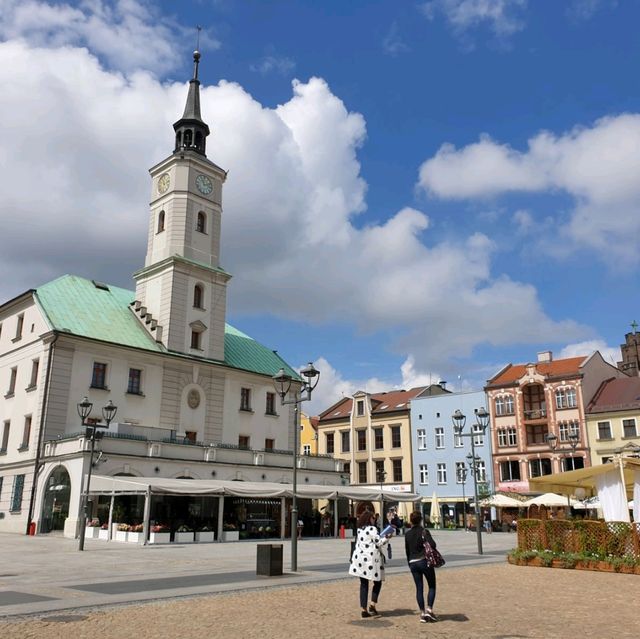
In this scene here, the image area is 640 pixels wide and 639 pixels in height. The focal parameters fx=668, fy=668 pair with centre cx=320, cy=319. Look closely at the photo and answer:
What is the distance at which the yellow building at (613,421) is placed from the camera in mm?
53688

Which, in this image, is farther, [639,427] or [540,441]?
[540,441]

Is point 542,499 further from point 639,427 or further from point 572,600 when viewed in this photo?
point 572,600

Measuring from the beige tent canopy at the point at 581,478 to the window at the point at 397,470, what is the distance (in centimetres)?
4058

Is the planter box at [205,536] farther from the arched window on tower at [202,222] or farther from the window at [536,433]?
the window at [536,433]

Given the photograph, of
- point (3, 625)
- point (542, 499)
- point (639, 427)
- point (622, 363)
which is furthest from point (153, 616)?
point (622, 363)

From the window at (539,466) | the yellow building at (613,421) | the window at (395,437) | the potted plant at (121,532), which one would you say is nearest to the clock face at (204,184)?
the potted plant at (121,532)

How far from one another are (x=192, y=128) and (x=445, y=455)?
36824 millimetres

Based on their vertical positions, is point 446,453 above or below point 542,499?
above

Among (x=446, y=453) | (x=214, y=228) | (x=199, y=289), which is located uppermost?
(x=214, y=228)

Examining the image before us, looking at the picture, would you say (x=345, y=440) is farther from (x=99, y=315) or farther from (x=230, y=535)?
(x=230, y=535)

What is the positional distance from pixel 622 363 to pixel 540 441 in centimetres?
1717

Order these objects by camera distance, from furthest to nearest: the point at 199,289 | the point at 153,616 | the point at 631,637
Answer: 1. the point at 199,289
2. the point at 153,616
3. the point at 631,637

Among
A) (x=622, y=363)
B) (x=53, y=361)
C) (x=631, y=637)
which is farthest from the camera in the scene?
(x=622, y=363)

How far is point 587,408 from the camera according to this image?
5625cm
